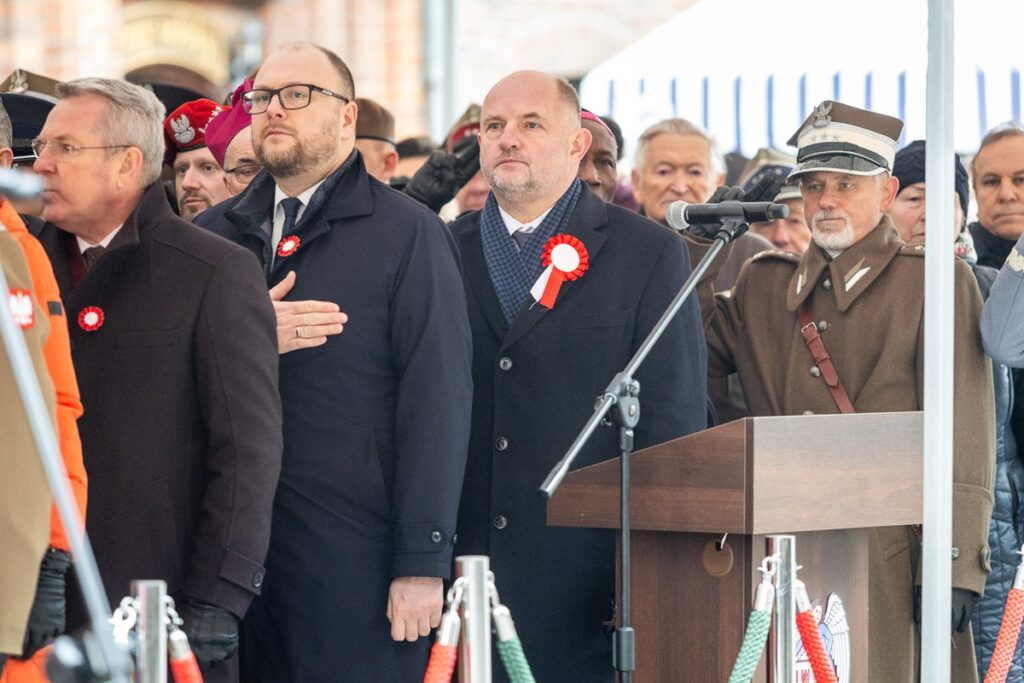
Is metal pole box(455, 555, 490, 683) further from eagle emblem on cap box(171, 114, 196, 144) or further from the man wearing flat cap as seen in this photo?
eagle emblem on cap box(171, 114, 196, 144)

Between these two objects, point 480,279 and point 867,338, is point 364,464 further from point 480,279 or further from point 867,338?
point 867,338

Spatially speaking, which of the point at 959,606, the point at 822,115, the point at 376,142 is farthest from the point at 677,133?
the point at 959,606

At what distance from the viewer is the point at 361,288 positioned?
4062 mm

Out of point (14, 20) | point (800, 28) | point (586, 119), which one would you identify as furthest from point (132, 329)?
point (14, 20)

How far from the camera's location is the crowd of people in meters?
3.63

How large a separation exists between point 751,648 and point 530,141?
1.67 meters

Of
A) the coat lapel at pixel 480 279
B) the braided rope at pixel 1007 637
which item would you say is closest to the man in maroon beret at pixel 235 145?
the coat lapel at pixel 480 279

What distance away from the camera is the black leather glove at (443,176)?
5.70m

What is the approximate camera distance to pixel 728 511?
361cm

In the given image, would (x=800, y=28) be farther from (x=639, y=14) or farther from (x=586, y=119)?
(x=639, y=14)

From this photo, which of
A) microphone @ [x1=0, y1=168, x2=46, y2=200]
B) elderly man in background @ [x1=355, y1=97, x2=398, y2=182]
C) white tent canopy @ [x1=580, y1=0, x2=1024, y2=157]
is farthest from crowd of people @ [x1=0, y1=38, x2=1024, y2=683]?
white tent canopy @ [x1=580, y1=0, x2=1024, y2=157]

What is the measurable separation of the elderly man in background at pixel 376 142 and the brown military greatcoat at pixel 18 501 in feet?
11.2

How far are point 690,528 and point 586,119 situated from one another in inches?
88.0

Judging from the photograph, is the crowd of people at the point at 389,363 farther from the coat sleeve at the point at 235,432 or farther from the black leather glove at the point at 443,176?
the black leather glove at the point at 443,176
